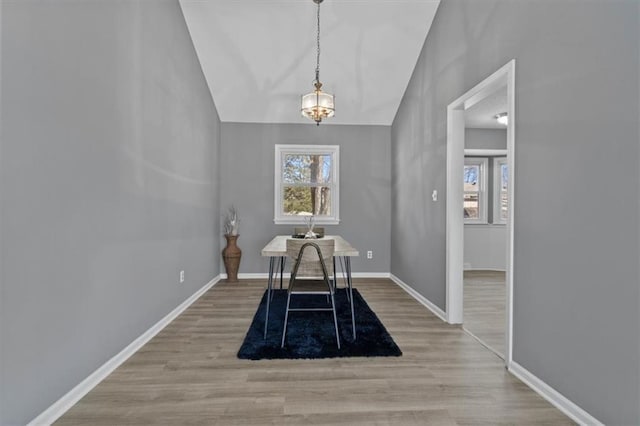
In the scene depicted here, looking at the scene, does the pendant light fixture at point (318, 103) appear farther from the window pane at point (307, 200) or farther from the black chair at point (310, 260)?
the window pane at point (307, 200)

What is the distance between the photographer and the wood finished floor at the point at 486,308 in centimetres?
289

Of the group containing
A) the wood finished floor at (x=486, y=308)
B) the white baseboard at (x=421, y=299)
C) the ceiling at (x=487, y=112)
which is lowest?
the wood finished floor at (x=486, y=308)

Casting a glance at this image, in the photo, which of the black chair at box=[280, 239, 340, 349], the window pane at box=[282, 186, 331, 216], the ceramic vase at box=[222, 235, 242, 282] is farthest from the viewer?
the window pane at box=[282, 186, 331, 216]

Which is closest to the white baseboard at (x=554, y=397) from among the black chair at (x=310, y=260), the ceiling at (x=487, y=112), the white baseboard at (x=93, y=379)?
the black chair at (x=310, y=260)

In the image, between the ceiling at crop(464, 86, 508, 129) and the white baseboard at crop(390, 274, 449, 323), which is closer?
the white baseboard at crop(390, 274, 449, 323)

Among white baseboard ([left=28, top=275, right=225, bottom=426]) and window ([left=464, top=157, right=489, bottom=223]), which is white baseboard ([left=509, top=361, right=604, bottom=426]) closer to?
white baseboard ([left=28, top=275, right=225, bottom=426])

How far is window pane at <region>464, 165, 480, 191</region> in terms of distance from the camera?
20.4ft

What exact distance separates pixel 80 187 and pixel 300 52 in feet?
10.1

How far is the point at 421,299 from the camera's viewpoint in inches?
153

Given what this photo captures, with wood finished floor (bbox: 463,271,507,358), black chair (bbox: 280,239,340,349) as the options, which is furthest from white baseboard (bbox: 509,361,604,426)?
black chair (bbox: 280,239,340,349)

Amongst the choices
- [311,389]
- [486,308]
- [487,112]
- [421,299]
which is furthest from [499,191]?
[311,389]

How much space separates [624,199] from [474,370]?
137 cm

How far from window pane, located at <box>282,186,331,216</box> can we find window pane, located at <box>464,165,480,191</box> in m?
2.67

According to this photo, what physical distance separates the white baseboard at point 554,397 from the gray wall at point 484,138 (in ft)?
14.0
